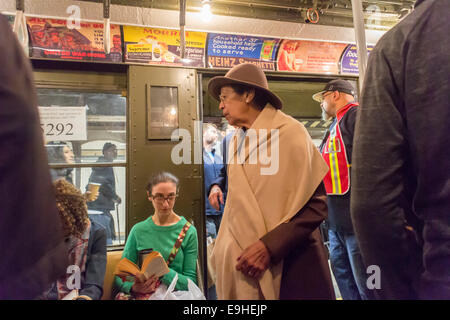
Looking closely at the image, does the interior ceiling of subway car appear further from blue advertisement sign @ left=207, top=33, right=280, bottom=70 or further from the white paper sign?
the white paper sign

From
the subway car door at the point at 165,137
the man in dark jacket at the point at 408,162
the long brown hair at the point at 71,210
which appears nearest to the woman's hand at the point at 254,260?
the man in dark jacket at the point at 408,162

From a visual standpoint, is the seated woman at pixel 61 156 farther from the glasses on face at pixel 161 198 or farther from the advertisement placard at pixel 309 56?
the advertisement placard at pixel 309 56

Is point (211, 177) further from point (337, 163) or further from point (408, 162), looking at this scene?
point (408, 162)

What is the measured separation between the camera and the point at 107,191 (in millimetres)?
2574

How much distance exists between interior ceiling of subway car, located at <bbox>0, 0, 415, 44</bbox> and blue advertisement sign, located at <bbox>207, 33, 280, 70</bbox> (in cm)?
10

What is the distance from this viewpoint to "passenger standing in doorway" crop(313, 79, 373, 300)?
208 cm

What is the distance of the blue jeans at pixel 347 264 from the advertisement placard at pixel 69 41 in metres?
2.63

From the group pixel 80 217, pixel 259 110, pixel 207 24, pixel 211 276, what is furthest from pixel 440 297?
pixel 207 24

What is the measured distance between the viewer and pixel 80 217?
4.93ft

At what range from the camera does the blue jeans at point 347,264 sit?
2039mm

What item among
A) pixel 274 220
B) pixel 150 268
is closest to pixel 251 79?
pixel 274 220

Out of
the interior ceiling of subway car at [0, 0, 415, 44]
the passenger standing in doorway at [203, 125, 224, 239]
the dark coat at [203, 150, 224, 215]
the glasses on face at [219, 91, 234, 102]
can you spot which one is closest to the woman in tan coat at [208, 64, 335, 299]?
the glasses on face at [219, 91, 234, 102]

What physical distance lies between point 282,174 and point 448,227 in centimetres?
58
